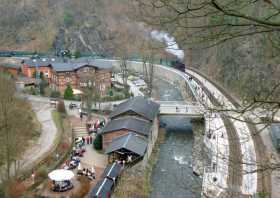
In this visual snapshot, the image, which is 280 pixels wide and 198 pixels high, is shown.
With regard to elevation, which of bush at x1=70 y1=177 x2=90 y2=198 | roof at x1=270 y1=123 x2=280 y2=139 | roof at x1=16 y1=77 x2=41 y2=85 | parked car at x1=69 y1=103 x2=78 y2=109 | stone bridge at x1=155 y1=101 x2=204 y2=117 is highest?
roof at x1=16 y1=77 x2=41 y2=85

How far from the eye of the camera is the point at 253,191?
14047 mm

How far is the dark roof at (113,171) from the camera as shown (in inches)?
638

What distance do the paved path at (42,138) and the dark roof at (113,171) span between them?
306 centimetres

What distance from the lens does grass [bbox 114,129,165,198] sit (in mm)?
15266

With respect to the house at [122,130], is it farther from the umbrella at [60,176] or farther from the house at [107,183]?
the umbrella at [60,176]

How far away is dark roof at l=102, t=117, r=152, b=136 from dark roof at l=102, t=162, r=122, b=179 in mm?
3322

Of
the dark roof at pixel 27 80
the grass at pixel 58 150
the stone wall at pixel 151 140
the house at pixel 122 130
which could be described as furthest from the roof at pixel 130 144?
the dark roof at pixel 27 80

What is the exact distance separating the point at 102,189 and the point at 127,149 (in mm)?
3612

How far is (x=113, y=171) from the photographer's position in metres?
16.7

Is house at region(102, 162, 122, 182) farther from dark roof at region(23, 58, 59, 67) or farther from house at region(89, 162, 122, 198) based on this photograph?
dark roof at region(23, 58, 59, 67)

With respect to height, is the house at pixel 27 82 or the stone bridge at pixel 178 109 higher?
the house at pixel 27 82

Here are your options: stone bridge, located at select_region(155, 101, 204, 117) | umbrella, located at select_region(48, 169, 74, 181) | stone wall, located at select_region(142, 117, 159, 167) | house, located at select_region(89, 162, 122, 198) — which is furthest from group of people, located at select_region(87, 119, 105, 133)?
umbrella, located at select_region(48, 169, 74, 181)

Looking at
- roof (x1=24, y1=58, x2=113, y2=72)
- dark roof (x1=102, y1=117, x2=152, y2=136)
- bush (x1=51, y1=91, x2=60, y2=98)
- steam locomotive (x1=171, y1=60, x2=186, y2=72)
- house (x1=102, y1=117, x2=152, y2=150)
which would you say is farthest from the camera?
steam locomotive (x1=171, y1=60, x2=186, y2=72)

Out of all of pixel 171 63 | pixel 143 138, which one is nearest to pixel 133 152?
pixel 143 138
